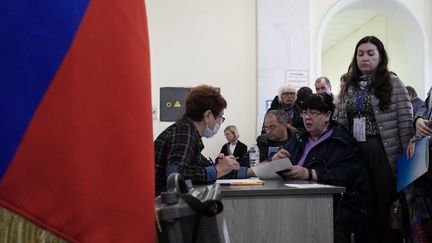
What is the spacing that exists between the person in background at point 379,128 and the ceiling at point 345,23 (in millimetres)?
5839

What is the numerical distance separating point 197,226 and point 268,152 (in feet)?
9.17

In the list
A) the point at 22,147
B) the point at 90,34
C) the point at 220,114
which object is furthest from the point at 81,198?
the point at 220,114

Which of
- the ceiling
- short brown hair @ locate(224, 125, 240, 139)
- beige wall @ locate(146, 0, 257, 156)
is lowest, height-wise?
short brown hair @ locate(224, 125, 240, 139)

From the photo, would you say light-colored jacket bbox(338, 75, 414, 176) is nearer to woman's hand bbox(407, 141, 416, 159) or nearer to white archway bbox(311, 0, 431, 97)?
woman's hand bbox(407, 141, 416, 159)

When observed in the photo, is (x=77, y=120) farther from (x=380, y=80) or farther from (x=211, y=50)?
(x=211, y=50)

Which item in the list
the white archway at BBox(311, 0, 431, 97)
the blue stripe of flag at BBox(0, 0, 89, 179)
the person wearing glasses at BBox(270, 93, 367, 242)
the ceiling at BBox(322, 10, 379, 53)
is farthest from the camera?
the ceiling at BBox(322, 10, 379, 53)

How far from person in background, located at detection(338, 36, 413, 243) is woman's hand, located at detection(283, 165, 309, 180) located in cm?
37

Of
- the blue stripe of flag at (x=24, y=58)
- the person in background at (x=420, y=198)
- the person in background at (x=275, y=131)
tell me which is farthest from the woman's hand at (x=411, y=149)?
the blue stripe of flag at (x=24, y=58)

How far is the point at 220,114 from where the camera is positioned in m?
2.68

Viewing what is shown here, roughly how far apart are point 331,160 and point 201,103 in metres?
0.83

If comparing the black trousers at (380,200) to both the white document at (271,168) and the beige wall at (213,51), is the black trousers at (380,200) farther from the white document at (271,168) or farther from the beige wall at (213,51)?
the beige wall at (213,51)

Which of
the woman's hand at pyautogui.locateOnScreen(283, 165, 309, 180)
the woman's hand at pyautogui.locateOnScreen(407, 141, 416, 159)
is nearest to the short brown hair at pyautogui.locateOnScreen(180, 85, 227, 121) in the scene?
the woman's hand at pyautogui.locateOnScreen(283, 165, 309, 180)

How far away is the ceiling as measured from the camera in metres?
8.96

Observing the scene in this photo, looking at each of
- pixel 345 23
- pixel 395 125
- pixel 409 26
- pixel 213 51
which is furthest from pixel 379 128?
pixel 345 23
